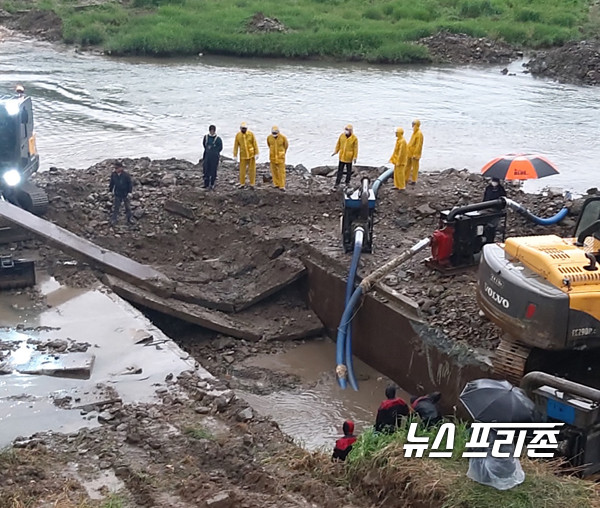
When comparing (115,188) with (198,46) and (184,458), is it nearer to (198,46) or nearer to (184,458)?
(184,458)

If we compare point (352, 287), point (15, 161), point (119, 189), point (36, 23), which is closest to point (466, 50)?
point (36, 23)

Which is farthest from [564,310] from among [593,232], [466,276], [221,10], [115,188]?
[221,10]

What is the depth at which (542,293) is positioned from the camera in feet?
26.8

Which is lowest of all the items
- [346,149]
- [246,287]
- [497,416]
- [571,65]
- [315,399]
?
[315,399]

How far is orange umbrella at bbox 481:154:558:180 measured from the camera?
12281 mm

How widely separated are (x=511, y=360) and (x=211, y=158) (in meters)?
7.95

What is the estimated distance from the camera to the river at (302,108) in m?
22.7

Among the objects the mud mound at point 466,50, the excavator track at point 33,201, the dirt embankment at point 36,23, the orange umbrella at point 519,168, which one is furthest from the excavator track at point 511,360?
the dirt embankment at point 36,23

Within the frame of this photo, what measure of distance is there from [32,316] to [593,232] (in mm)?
7232

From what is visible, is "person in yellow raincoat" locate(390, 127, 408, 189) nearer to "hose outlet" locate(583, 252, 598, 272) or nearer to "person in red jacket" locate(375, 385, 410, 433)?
"hose outlet" locate(583, 252, 598, 272)

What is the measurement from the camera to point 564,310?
8078 mm

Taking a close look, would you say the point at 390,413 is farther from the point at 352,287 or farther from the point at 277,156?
the point at 277,156

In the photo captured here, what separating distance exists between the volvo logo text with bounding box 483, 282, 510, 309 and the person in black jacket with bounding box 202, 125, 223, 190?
768cm

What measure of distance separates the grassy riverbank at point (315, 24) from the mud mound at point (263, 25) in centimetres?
29
